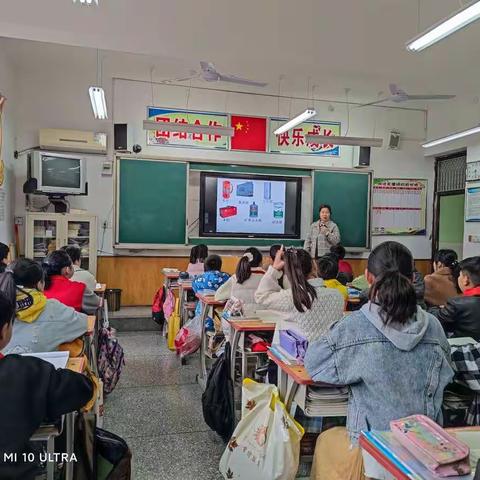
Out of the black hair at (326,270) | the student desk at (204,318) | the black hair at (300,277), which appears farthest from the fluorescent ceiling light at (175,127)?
the black hair at (300,277)

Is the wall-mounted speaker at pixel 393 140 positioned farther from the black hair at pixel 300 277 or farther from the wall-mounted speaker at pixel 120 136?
the black hair at pixel 300 277

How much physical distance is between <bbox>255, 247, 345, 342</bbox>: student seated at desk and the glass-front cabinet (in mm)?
4350

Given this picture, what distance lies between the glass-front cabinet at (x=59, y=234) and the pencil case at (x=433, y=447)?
18.3 feet

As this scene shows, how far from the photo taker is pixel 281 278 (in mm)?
2986

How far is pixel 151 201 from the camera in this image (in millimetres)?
6641

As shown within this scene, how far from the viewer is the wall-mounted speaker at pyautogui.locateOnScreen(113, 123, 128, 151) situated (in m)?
6.43

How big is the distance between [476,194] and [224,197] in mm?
3955

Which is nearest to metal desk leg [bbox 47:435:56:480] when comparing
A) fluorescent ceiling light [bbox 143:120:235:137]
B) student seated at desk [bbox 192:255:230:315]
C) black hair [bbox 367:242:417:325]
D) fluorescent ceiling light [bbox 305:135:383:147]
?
black hair [bbox 367:242:417:325]

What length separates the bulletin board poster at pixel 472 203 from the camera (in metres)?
6.69

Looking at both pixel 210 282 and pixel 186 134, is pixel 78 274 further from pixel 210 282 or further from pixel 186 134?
pixel 186 134

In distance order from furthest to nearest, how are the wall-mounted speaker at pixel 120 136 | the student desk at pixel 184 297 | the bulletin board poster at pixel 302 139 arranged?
1. the bulletin board poster at pixel 302 139
2. the wall-mounted speaker at pixel 120 136
3. the student desk at pixel 184 297

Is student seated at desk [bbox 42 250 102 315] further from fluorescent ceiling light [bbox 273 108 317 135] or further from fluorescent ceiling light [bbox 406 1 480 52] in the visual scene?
fluorescent ceiling light [bbox 273 108 317 135]

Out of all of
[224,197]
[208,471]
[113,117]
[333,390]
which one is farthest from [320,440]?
[113,117]

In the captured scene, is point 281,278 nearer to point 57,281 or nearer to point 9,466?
point 57,281
